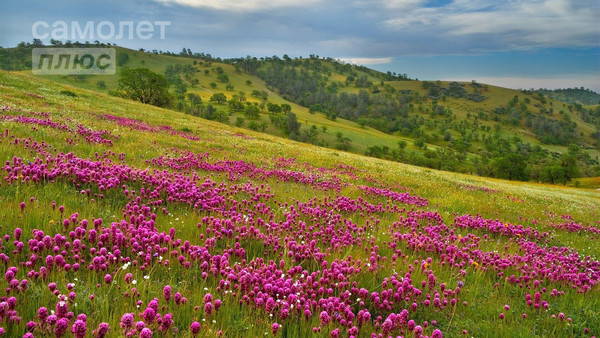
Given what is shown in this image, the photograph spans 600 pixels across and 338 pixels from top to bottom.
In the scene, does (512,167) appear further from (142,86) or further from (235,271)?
Answer: (235,271)

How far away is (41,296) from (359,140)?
189212 millimetres

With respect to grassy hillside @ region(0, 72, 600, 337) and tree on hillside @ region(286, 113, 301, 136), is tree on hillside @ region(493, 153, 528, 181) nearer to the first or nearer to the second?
tree on hillside @ region(286, 113, 301, 136)

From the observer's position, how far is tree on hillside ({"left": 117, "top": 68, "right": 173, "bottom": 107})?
3383 inches

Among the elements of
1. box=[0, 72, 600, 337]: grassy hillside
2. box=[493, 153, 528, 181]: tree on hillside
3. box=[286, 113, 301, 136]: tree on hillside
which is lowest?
box=[493, 153, 528, 181]: tree on hillside

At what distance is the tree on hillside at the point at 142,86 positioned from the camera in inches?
3383

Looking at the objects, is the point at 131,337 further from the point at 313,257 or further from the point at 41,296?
the point at 313,257

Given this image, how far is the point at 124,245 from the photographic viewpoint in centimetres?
436

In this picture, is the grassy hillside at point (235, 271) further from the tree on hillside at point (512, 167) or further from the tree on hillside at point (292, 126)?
the tree on hillside at point (292, 126)

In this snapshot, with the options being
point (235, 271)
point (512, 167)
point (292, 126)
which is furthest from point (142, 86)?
point (512, 167)

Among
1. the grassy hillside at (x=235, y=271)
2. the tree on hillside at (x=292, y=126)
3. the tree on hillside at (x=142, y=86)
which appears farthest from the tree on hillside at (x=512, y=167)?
the grassy hillside at (x=235, y=271)

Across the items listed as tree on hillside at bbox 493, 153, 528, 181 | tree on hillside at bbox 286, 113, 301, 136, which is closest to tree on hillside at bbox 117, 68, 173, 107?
tree on hillside at bbox 286, 113, 301, 136

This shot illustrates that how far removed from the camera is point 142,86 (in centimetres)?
8675

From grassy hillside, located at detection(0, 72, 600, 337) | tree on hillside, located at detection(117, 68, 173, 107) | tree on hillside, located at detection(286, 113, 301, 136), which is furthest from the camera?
tree on hillside, located at detection(286, 113, 301, 136)

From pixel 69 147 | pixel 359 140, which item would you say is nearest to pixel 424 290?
pixel 69 147
